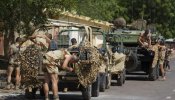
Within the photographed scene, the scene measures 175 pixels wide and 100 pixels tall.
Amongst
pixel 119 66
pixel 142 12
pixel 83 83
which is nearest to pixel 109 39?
pixel 119 66

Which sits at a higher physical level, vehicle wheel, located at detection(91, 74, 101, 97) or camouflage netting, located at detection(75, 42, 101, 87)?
camouflage netting, located at detection(75, 42, 101, 87)

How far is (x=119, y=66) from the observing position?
1964 cm

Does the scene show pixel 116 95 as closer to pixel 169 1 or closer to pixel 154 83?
pixel 154 83

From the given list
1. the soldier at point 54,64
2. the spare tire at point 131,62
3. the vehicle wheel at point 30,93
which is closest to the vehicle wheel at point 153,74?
the spare tire at point 131,62

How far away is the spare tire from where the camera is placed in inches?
861

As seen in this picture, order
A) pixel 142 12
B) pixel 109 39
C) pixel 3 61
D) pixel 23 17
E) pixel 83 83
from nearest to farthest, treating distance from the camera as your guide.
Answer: pixel 83 83 < pixel 23 17 < pixel 109 39 < pixel 3 61 < pixel 142 12

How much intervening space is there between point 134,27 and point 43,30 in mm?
12416

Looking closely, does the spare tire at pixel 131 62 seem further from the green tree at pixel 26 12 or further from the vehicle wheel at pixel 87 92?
the vehicle wheel at pixel 87 92

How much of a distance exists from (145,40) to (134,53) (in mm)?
1081

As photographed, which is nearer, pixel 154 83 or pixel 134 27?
pixel 154 83

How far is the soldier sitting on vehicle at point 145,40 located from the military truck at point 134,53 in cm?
25

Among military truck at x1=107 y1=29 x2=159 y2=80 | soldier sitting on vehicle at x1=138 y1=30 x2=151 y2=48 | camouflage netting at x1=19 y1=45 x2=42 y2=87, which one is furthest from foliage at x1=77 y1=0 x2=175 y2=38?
camouflage netting at x1=19 y1=45 x2=42 y2=87

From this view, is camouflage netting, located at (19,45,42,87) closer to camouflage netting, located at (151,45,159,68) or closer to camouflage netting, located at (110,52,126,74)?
camouflage netting, located at (110,52,126,74)

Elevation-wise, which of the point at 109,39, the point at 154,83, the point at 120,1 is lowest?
the point at 154,83
